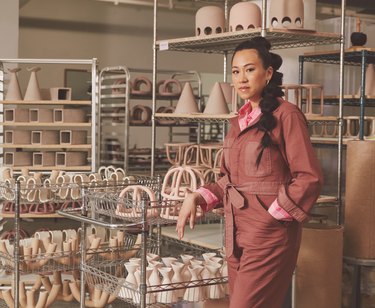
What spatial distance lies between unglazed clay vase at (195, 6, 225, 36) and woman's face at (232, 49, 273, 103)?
1.92 metres

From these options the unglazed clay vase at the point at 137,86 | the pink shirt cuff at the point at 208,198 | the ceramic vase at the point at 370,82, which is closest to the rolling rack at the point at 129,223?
the pink shirt cuff at the point at 208,198

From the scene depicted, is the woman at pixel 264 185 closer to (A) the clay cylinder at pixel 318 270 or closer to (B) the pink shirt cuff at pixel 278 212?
(B) the pink shirt cuff at pixel 278 212

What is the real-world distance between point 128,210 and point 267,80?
102cm

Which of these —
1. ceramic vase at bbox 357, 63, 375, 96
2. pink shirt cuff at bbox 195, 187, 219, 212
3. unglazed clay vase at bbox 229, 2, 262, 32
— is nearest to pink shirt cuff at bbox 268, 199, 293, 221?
pink shirt cuff at bbox 195, 187, 219, 212

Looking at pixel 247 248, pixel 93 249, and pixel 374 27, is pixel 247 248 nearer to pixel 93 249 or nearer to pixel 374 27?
pixel 93 249

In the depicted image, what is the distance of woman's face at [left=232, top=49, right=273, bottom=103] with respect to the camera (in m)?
2.45

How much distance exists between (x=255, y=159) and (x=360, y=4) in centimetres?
881

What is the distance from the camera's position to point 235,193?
249 cm

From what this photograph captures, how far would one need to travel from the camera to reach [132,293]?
304 cm

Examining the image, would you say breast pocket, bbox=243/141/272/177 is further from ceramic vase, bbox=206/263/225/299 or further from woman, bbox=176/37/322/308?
ceramic vase, bbox=206/263/225/299

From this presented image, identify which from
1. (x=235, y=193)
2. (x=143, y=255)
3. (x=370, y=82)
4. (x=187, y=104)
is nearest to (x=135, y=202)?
(x=143, y=255)

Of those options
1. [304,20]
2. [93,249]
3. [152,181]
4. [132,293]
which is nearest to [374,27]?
[304,20]

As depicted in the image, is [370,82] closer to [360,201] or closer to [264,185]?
[360,201]

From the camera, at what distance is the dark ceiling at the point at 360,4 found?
9945mm
